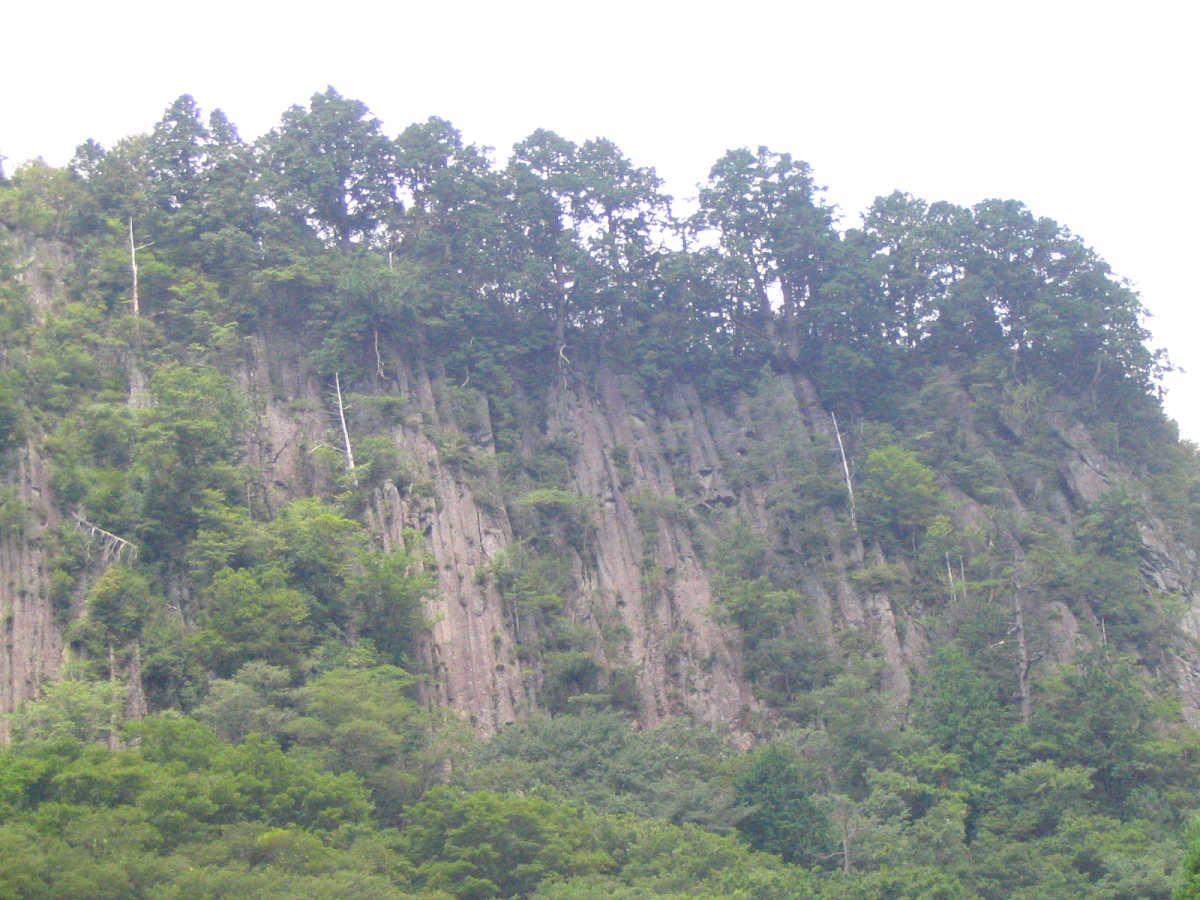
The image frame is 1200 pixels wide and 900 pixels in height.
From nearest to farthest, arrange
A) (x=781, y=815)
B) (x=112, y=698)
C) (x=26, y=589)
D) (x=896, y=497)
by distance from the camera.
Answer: (x=112, y=698) < (x=26, y=589) < (x=781, y=815) < (x=896, y=497)

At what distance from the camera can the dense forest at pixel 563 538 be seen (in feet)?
86.2

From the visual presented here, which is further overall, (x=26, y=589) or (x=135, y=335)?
(x=135, y=335)

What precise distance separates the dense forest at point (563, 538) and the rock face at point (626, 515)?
11cm

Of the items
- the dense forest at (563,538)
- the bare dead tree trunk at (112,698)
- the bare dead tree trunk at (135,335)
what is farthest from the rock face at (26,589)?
the bare dead tree trunk at (135,335)

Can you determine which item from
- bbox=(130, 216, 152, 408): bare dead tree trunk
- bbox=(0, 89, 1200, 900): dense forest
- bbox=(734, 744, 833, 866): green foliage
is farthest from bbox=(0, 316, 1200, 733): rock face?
bbox=(734, 744, 833, 866): green foliage

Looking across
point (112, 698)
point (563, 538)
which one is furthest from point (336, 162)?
point (112, 698)

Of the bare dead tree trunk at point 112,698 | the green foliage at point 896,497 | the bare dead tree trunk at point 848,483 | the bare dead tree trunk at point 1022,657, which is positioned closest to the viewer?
the bare dead tree trunk at point 112,698

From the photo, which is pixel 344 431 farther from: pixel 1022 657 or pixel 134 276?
pixel 1022 657

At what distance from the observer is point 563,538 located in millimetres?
36969

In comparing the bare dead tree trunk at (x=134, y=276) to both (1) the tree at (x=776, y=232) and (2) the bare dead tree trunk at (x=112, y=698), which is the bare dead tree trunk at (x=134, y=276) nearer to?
(2) the bare dead tree trunk at (x=112, y=698)

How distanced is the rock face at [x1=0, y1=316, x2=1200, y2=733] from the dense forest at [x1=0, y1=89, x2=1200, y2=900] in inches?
4.3

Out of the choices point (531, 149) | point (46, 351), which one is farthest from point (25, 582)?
point (531, 149)

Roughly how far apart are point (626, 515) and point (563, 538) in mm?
2172

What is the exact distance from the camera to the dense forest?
26281 mm
